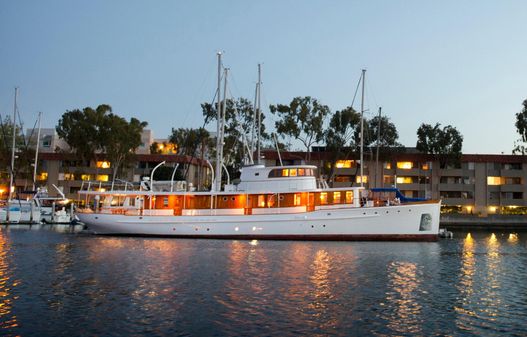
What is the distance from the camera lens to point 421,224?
4175 centimetres

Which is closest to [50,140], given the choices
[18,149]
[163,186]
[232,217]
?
[18,149]

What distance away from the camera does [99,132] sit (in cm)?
7331

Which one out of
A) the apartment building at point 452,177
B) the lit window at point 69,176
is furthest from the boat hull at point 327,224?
the lit window at point 69,176

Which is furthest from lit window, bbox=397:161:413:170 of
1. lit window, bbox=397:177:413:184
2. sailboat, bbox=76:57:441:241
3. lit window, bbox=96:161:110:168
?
lit window, bbox=96:161:110:168

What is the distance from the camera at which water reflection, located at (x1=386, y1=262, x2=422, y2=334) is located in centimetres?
1488

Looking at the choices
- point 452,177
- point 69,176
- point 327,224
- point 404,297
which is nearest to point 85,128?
point 69,176

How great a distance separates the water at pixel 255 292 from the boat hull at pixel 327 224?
23.4 ft

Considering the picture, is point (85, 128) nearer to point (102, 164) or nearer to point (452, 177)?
point (102, 164)

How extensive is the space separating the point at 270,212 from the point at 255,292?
2278cm

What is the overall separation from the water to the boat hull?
281 inches

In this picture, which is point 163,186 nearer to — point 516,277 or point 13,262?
point 13,262

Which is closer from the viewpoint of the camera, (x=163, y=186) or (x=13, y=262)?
(x=13, y=262)

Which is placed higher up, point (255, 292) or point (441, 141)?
point (441, 141)

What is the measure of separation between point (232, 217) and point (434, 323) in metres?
27.8
